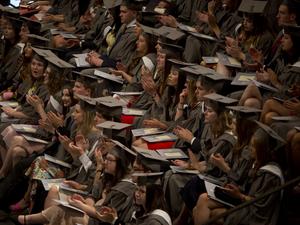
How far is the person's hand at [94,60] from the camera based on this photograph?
9531 mm

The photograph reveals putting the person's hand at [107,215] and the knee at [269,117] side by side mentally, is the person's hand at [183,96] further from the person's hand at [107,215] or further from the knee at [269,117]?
the person's hand at [107,215]

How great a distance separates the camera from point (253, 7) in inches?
317

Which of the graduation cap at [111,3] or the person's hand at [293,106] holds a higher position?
the person's hand at [293,106]

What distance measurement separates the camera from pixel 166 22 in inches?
363

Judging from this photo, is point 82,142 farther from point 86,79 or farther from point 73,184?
point 86,79

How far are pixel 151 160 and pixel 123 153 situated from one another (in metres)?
0.31

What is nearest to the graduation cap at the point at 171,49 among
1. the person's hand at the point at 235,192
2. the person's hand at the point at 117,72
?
the person's hand at the point at 117,72

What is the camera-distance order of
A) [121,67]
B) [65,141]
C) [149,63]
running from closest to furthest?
[65,141]
[149,63]
[121,67]

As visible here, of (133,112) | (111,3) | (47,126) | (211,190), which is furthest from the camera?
(111,3)

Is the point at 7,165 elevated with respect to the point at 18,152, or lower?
lower

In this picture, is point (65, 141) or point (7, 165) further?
point (7, 165)

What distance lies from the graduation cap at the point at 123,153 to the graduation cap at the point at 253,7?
186 centimetres

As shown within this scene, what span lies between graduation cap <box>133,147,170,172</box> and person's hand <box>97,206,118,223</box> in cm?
40

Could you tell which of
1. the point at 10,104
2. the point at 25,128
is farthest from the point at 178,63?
the point at 10,104
